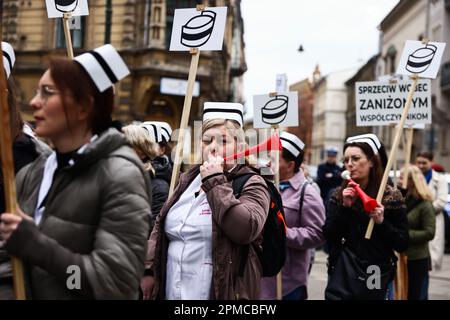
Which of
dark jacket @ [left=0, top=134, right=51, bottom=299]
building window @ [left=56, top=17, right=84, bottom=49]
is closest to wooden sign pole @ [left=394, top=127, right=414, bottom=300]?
dark jacket @ [left=0, top=134, right=51, bottom=299]

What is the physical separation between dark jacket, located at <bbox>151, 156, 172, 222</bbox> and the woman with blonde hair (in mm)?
2506

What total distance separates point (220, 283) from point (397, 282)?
10.8ft

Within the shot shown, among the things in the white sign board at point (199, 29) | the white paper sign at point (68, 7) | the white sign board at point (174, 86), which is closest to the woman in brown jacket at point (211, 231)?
the white sign board at point (199, 29)

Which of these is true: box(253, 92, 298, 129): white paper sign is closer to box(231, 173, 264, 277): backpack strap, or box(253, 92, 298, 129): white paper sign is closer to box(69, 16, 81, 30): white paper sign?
box(69, 16, 81, 30): white paper sign

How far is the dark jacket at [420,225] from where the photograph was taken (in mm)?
6693

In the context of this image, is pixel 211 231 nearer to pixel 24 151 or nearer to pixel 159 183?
pixel 24 151

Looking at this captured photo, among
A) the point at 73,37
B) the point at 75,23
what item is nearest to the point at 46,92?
the point at 75,23

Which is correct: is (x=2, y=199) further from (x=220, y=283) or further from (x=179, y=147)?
(x=179, y=147)

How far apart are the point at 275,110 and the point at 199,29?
1252 millimetres

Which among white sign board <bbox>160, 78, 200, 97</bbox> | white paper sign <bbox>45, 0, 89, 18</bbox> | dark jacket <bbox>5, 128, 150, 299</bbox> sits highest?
white sign board <bbox>160, 78, 200, 97</bbox>

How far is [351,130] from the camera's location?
263 feet

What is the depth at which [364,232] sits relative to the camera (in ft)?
16.5

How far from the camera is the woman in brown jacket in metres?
3.60

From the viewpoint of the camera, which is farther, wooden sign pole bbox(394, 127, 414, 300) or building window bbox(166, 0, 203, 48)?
building window bbox(166, 0, 203, 48)
